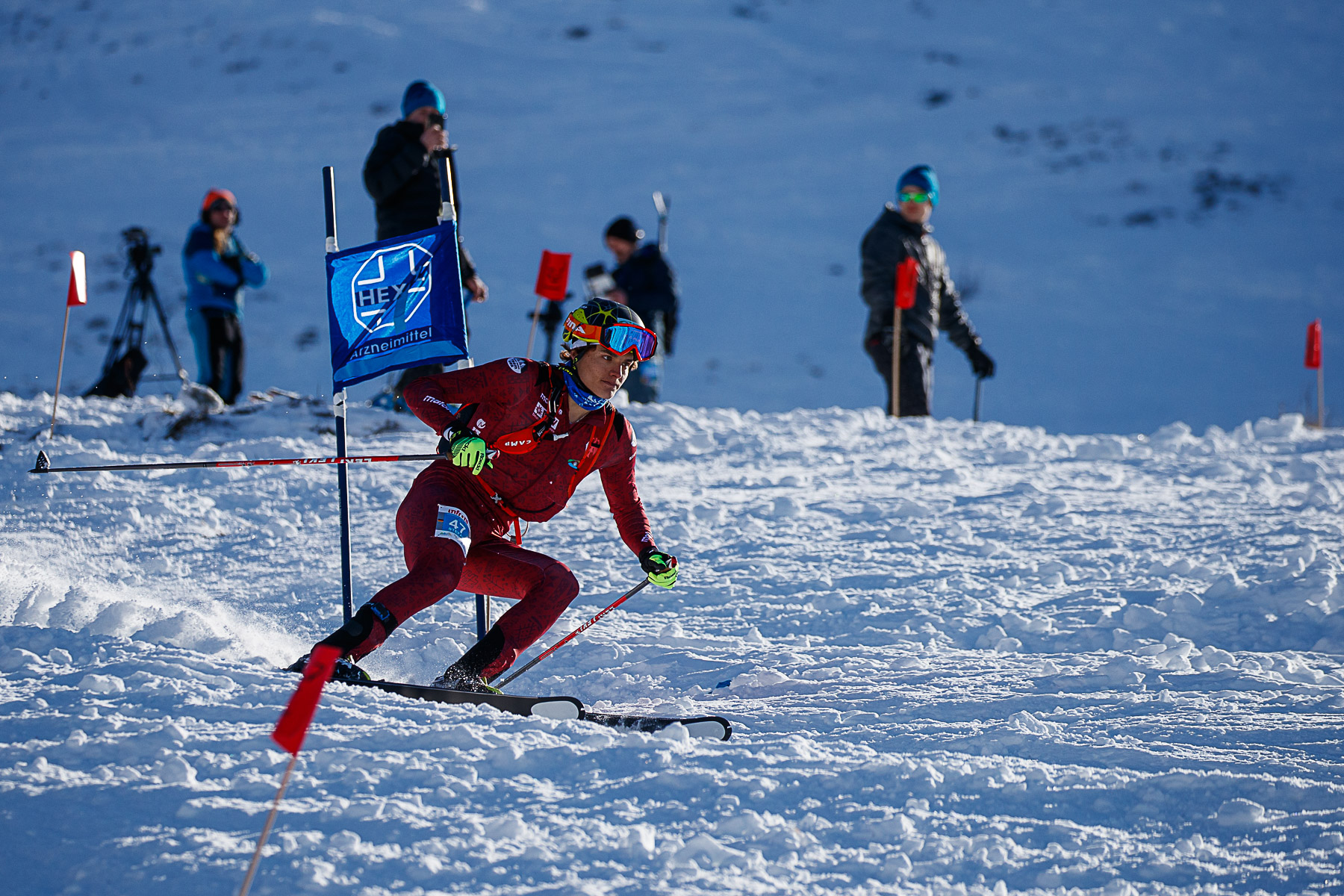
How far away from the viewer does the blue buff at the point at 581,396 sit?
12.7 feet

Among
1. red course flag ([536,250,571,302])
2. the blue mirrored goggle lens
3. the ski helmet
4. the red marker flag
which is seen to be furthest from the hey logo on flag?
the red marker flag

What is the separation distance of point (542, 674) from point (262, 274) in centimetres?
527

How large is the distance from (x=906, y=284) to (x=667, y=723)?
17.6ft

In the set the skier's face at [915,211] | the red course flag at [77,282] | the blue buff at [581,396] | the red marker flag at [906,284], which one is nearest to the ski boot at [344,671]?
the blue buff at [581,396]

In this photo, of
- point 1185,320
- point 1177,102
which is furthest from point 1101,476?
point 1177,102

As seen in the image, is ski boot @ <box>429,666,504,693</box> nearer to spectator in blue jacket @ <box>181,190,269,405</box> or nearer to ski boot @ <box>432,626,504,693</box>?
ski boot @ <box>432,626,504,693</box>

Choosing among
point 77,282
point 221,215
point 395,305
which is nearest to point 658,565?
point 395,305

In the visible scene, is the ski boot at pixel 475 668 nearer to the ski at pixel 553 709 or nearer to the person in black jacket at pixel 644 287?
the ski at pixel 553 709

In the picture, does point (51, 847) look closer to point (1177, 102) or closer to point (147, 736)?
point (147, 736)

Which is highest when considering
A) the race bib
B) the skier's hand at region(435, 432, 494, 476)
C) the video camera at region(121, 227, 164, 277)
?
the video camera at region(121, 227, 164, 277)

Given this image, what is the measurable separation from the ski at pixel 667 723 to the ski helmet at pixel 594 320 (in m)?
1.19

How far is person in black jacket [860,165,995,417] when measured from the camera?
850 cm

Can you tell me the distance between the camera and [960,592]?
5289 millimetres

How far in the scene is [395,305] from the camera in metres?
4.03
